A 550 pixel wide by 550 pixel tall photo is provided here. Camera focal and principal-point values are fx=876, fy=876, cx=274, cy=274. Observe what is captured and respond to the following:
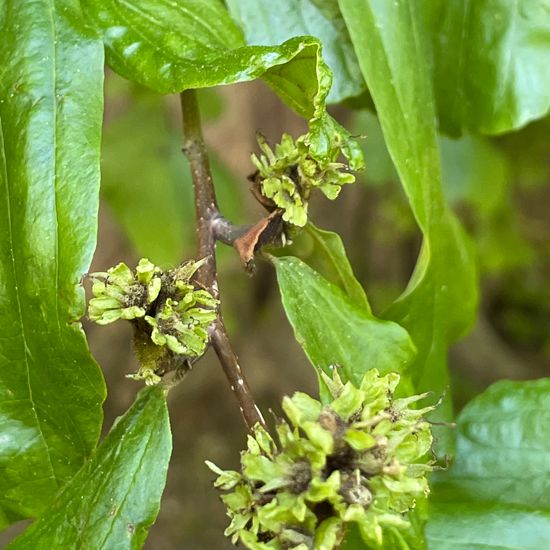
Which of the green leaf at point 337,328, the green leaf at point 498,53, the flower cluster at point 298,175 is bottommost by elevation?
the green leaf at point 337,328

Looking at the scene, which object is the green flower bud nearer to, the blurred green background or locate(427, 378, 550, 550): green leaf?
locate(427, 378, 550, 550): green leaf

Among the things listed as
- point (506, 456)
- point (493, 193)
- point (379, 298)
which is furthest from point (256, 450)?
point (379, 298)

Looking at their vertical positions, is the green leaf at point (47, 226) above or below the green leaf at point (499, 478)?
above

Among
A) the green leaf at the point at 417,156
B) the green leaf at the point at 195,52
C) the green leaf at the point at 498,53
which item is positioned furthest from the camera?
the green leaf at the point at 498,53

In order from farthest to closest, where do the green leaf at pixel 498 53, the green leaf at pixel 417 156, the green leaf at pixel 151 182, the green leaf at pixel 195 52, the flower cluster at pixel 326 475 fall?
the green leaf at pixel 151 182
the green leaf at pixel 498 53
the green leaf at pixel 417 156
the green leaf at pixel 195 52
the flower cluster at pixel 326 475

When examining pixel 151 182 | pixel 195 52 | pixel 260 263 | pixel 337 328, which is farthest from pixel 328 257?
pixel 260 263

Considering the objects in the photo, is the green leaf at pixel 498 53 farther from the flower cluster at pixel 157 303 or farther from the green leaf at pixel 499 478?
the flower cluster at pixel 157 303

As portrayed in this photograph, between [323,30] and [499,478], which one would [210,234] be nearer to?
[323,30]

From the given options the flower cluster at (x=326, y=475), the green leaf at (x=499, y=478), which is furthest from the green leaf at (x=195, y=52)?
the green leaf at (x=499, y=478)
